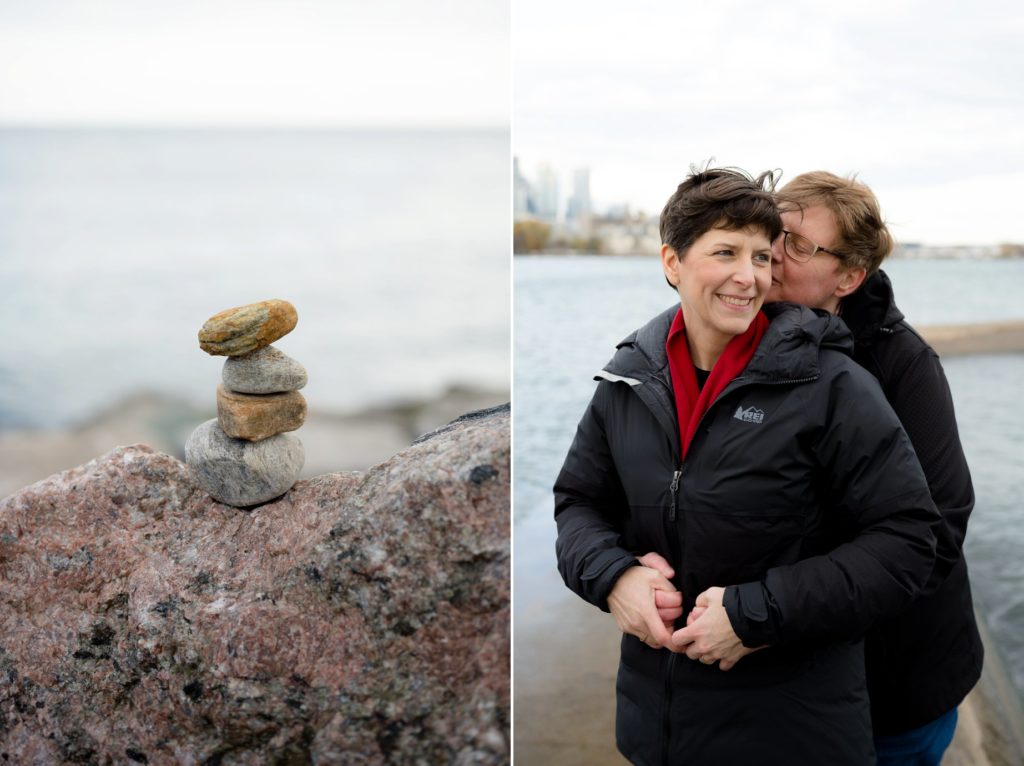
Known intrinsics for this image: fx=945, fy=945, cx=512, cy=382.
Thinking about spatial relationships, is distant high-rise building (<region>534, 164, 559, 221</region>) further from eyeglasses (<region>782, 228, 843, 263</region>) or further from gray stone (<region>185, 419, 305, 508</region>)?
eyeglasses (<region>782, 228, 843, 263</region>)

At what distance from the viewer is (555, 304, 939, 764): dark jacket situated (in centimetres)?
131

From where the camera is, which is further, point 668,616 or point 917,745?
point 917,745

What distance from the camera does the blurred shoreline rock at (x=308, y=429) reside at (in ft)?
20.1

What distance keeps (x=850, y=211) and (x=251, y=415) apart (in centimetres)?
158

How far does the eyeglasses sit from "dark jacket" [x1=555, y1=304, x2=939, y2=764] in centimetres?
15

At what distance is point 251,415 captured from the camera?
247 cm

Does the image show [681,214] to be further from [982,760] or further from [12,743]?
[982,760]

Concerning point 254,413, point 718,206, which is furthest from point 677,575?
point 254,413

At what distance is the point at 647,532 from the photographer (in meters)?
1.50

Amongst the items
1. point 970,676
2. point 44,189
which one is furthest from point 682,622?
point 44,189

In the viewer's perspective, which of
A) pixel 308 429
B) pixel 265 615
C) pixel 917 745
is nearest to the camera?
pixel 917 745

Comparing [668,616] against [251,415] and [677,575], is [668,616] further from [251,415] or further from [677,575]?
[251,415]

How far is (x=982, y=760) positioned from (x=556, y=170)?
198 inches

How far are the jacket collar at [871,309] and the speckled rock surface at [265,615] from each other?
2.95 feet
